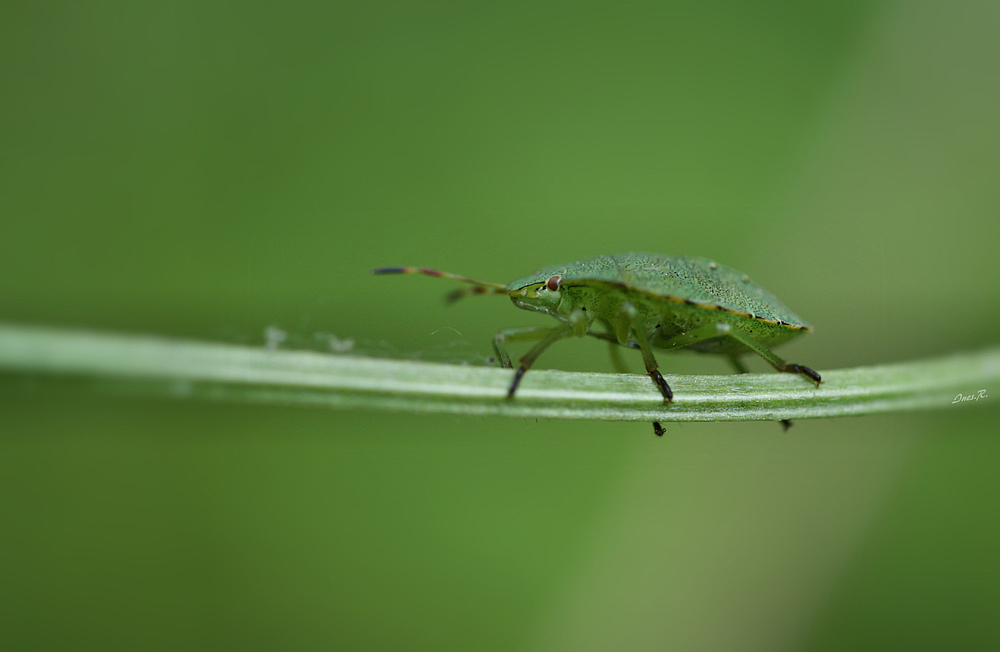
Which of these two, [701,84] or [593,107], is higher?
[701,84]

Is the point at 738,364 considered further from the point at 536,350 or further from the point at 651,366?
the point at 536,350

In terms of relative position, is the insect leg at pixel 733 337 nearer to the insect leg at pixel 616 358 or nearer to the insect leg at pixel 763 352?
the insect leg at pixel 763 352

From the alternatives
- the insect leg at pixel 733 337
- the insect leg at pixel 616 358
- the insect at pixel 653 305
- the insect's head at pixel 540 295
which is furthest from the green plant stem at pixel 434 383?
the insect leg at pixel 616 358

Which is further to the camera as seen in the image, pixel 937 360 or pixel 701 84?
pixel 701 84

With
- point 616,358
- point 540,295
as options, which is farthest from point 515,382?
point 616,358

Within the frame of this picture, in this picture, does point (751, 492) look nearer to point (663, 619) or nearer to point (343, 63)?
point (663, 619)

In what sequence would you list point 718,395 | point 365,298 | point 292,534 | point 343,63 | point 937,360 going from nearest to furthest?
point 718,395, point 937,360, point 365,298, point 292,534, point 343,63

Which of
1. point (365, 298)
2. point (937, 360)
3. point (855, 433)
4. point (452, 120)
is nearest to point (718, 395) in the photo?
point (937, 360)
